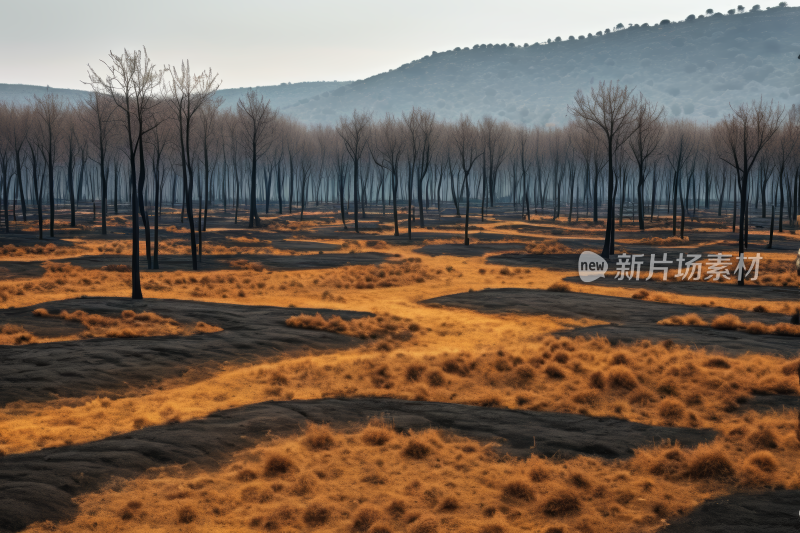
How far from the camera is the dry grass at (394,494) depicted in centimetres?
745

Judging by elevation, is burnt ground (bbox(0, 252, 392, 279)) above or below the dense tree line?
below

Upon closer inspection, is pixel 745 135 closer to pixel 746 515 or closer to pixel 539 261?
pixel 539 261

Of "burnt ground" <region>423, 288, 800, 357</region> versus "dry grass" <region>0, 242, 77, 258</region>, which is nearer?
"burnt ground" <region>423, 288, 800, 357</region>

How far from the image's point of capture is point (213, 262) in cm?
3766

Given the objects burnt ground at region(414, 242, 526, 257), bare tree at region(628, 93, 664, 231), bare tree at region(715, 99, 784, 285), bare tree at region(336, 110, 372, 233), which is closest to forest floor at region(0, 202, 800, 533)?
bare tree at region(715, 99, 784, 285)

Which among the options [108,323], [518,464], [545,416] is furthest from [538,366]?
[108,323]

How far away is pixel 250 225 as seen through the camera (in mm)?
65562

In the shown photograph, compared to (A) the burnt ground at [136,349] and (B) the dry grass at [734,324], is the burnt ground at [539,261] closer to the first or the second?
(B) the dry grass at [734,324]

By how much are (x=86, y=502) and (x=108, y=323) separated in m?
12.6

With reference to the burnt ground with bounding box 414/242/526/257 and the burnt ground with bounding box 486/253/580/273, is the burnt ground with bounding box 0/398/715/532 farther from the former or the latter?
the burnt ground with bounding box 414/242/526/257

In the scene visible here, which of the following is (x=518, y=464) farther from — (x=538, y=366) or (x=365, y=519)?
(x=538, y=366)

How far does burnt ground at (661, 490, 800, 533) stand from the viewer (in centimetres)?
698

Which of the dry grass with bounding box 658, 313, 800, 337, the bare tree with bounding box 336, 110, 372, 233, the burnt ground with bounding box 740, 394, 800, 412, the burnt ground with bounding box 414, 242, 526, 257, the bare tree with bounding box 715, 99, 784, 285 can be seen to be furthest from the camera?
the bare tree with bounding box 336, 110, 372, 233

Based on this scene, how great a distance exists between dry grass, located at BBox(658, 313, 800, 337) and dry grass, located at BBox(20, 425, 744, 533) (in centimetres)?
1185
